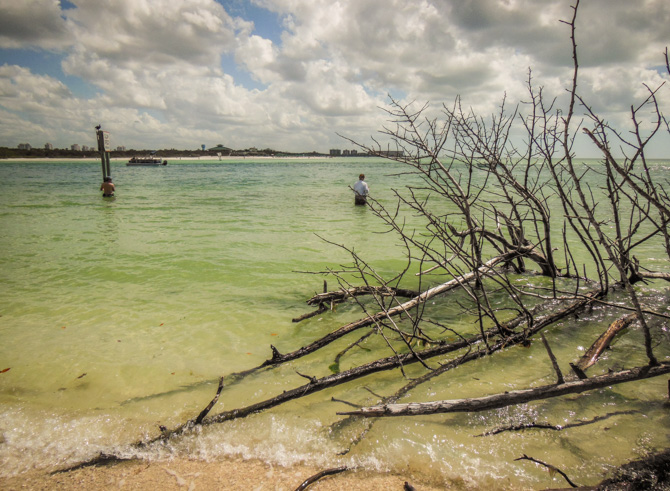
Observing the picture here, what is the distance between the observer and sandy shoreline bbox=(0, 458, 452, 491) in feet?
6.95

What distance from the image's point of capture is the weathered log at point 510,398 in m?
2.12

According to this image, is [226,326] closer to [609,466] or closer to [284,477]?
[284,477]

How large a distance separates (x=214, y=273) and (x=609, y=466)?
6159 mm

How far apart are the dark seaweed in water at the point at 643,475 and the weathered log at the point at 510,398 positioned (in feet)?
1.49

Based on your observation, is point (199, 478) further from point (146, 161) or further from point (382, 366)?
point (146, 161)

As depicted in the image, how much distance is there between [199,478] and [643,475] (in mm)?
2663

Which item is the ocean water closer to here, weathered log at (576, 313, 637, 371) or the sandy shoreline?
the sandy shoreline

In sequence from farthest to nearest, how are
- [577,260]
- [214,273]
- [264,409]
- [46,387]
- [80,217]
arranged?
1. [80,217]
2. [577,260]
3. [214,273]
4. [46,387]
5. [264,409]

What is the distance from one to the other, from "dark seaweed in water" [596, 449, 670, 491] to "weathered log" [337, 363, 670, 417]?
454 mm

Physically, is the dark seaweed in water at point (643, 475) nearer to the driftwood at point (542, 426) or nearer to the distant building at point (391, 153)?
the driftwood at point (542, 426)

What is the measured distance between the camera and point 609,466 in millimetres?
2164

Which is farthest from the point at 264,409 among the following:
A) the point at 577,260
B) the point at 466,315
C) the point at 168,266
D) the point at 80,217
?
the point at 80,217

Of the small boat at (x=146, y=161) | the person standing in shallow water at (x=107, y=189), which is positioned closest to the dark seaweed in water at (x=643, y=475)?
the person standing in shallow water at (x=107, y=189)

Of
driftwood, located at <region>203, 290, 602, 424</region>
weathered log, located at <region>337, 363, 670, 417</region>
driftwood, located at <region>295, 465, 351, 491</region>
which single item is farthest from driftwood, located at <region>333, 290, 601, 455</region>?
weathered log, located at <region>337, 363, 670, 417</region>
